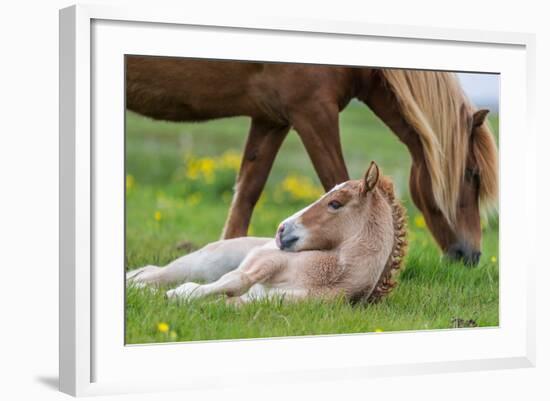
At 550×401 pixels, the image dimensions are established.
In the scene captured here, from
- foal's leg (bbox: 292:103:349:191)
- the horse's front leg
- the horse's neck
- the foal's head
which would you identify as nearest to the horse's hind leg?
the horse's front leg

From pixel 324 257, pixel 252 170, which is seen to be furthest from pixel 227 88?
pixel 324 257

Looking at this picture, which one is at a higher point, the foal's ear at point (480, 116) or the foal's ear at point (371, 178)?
the foal's ear at point (480, 116)

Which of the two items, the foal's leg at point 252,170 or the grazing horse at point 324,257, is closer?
the grazing horse at point 324,257

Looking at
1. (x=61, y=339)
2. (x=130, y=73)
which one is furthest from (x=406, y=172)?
(x=61, y=339)

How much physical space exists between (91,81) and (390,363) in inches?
85.8

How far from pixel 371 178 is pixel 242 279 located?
0.86m

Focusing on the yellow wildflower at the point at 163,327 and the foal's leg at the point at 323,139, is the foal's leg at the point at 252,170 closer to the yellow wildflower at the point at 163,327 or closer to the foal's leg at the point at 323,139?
the foal's leg at the point at 323,139

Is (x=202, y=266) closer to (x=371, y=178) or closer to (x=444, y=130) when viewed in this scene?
(x=371, y=178)

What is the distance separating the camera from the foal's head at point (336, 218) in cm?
542

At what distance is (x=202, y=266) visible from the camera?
554cm

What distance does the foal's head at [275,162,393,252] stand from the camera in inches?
213

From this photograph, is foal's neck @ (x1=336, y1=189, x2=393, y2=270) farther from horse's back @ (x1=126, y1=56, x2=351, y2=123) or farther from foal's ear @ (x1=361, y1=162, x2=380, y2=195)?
horse's back @ (x1=126, y1=56, x2=351, y2=123)

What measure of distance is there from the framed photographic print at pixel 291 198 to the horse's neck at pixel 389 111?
12 mm

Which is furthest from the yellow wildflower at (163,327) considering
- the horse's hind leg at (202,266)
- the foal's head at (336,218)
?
the foal's head at (336,218)
